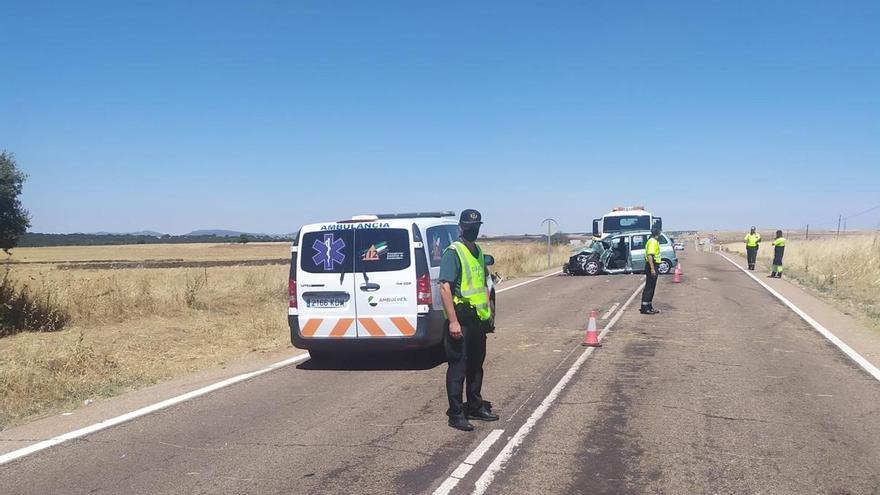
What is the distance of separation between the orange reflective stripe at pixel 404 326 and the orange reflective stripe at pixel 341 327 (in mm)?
578

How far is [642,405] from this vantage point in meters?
7.04

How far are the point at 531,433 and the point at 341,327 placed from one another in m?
3.64

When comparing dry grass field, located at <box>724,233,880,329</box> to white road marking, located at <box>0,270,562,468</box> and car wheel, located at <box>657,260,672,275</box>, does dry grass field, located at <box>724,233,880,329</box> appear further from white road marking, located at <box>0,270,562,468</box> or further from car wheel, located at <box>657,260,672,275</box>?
white road marking, located at <box>0,270,562,468</box>

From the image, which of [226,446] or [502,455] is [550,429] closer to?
[502,455]

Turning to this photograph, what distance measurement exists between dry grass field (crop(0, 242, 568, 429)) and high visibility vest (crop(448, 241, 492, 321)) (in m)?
4.48

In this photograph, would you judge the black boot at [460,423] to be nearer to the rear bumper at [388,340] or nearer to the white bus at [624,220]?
the rear bumper at [388,340]

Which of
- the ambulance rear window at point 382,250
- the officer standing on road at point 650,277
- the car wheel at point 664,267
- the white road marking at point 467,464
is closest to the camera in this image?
the white road marking at point 467,464

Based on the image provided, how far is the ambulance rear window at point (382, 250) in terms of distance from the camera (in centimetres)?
898

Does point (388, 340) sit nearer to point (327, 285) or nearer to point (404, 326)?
point (404, 326)

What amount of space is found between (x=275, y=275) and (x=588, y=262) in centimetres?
1242

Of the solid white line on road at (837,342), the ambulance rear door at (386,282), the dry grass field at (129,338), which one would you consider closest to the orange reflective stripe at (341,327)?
the ambulance rear door at (386,282)

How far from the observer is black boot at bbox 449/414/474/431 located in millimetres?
6178

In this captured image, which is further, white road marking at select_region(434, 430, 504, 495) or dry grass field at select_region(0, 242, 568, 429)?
dry grass field at select_region(0, 242, 568, 429)

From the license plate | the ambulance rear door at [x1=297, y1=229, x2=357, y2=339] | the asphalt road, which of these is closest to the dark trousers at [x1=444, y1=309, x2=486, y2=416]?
the asphalt road
